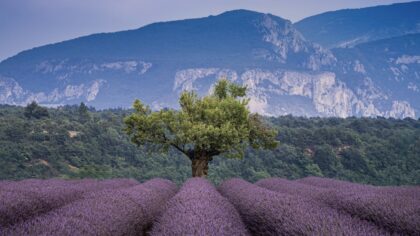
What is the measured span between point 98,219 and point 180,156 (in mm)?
60562

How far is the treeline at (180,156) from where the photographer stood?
50.9m

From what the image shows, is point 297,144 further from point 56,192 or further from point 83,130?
point 56,192

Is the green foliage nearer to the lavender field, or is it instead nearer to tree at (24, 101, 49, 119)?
the lavender field

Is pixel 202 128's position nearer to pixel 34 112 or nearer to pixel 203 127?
pixel 203 127

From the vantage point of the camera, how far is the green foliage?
54.6 feet

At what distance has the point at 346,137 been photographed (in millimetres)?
68750

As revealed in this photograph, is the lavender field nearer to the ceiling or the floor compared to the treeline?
nearer to the ceiling

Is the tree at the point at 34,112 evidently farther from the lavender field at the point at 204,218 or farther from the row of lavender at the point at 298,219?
the row of lavender at the point at 298,219

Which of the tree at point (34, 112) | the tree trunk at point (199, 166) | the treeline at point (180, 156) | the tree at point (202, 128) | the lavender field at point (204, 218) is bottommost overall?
the treeline at point (180, 156)

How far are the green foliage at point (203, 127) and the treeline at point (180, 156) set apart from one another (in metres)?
30.0

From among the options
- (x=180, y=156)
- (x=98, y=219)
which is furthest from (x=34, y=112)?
(x=98, y=219)

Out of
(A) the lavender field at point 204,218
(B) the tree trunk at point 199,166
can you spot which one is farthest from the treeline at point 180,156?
(A) the lavender field at point 204,218

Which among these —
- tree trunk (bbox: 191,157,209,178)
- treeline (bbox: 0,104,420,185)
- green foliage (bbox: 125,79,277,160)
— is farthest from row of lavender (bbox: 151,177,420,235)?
treeline (bbox: 0,104,420,185)

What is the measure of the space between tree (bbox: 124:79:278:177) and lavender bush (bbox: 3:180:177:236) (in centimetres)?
915
